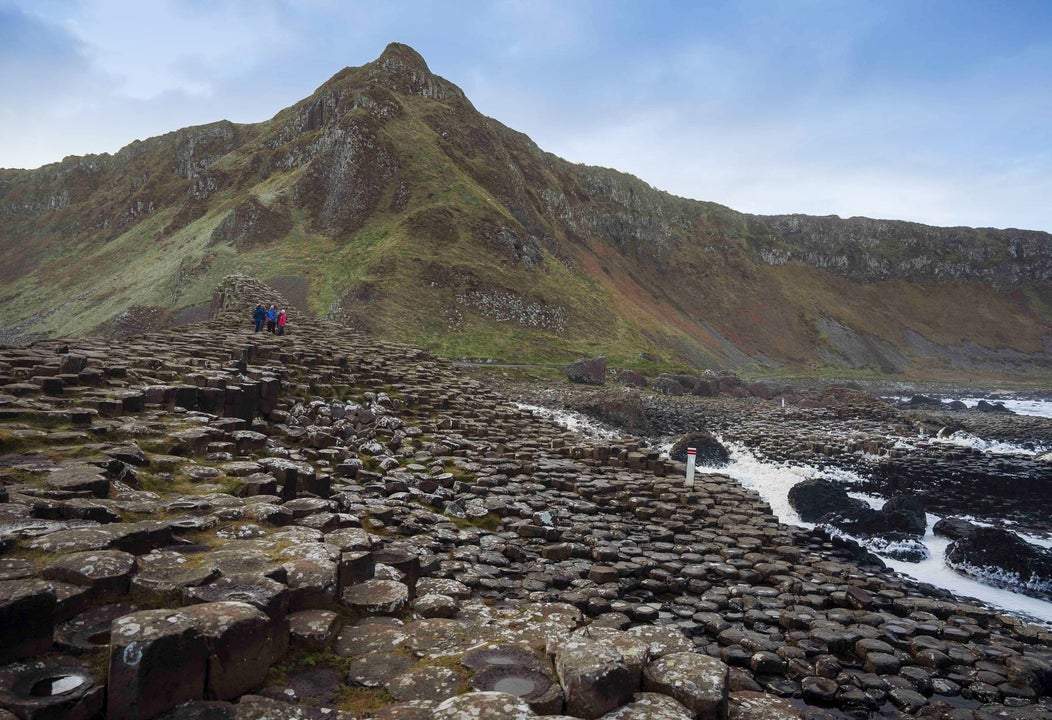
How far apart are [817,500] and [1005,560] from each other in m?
5.67

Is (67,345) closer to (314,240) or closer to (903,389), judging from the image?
(314,240)

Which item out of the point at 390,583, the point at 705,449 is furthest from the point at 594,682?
the point at 705,449

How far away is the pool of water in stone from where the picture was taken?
13281 mm

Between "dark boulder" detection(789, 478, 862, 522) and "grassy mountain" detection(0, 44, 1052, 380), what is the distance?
3303 centimetres

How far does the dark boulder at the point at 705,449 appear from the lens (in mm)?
25897

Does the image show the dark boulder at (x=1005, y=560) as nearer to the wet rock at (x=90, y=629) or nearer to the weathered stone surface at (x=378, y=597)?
the weathered stone surface at (x=378, y=597)

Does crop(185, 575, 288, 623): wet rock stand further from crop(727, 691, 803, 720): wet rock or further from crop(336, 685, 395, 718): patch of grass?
crop(727, 691, 803, 720): wet rock

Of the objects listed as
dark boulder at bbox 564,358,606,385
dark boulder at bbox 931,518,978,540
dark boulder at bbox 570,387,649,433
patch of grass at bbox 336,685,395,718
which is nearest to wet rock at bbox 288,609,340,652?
patch of grass at bbox 336,685,395,718

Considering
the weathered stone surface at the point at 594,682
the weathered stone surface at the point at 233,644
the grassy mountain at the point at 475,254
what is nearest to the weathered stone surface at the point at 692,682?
the weathered stone surface at the point at 594,682

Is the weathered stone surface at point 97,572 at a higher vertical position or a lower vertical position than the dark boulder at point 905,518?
higher

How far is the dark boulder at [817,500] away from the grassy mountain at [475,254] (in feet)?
108

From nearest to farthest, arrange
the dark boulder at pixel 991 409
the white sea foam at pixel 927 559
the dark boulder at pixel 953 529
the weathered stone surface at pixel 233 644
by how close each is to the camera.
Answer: the weathered stone surface at pixel 233 644
the white sea foam at pixel 927 559
the dark boulder at pixel 953 529
the dark boulder at pixel 991 409

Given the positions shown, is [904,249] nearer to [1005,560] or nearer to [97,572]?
[1005,560]

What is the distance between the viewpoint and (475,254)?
6194 cm
